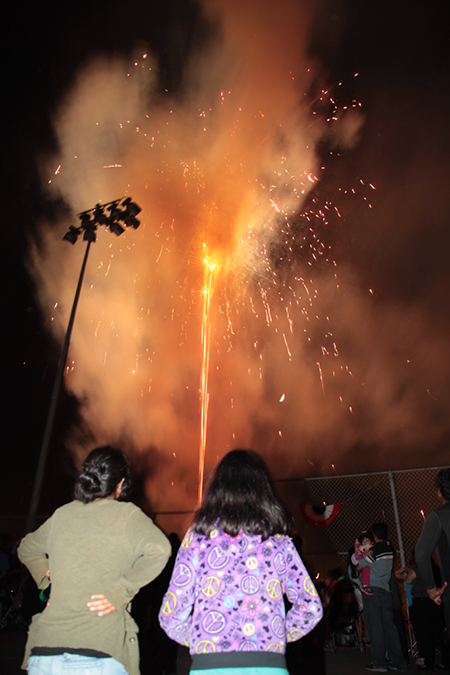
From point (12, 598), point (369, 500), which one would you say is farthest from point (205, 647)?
point (12, 598)

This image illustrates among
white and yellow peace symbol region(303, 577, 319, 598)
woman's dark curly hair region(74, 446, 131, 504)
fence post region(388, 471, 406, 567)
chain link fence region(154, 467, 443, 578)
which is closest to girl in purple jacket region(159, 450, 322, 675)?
white and yellow peace symbol region(303, 577, 319, 598)

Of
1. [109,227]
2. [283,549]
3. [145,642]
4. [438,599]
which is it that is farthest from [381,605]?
[109,227]

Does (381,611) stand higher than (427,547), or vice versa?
(427,547)

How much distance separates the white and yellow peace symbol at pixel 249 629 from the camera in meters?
1.86

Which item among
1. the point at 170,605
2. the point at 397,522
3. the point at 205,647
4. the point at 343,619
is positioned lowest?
the point at 343,619

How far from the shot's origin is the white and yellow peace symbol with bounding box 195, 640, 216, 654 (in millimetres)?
1840

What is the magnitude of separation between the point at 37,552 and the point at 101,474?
56 cm

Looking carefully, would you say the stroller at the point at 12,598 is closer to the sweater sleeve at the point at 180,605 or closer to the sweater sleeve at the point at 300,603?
the sweater sleeve at the point at 180,605

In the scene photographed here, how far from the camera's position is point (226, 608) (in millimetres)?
1908

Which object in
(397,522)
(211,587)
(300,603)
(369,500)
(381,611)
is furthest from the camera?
(369,500)

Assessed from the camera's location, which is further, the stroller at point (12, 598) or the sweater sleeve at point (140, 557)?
the stroller at point (12, 598)

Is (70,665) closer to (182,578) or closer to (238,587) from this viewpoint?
(182,578)

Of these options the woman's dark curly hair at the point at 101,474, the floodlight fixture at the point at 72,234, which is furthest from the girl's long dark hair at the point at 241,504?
the floodlight fixture at the point at 72,234

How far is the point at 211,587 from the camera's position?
1.96 meters
